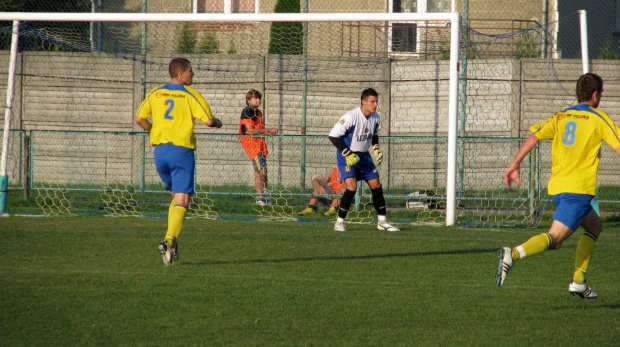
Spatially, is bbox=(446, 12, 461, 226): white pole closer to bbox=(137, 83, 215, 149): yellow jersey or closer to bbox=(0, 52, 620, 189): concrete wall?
bbox=(0, 52, 620, 189): concrete wall

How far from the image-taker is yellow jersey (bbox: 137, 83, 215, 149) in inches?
298

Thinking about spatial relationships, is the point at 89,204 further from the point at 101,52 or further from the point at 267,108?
the point at 267,108

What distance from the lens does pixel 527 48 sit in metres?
16.8

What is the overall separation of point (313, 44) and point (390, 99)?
2044 mm

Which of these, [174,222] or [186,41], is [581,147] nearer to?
[174,222]

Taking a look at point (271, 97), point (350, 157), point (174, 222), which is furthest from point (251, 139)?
point (174, 222)

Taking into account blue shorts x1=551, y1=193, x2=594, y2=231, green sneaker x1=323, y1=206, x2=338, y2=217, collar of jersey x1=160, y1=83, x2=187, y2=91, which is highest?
collar of jersey x1=160, y1=83, x2=187, y2=91

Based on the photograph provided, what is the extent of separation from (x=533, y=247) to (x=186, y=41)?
1139 cm

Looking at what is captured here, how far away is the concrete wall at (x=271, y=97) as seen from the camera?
16016 millimetres

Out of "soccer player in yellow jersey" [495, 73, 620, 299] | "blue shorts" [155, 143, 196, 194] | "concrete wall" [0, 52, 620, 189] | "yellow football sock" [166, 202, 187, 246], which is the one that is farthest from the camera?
"concrete wall" [0, 52, 620, 189]

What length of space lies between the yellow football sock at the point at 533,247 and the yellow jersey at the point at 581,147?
0.38 metres

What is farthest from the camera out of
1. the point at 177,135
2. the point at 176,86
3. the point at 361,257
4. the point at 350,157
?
the point at 350,157

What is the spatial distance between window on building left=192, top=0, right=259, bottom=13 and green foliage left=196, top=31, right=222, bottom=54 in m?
2.30

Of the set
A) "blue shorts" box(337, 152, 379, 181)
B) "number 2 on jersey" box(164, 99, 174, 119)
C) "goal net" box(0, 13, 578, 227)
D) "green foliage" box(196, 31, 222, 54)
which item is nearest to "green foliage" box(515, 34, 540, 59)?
"goal net" box(0, 13, 578, 227)
